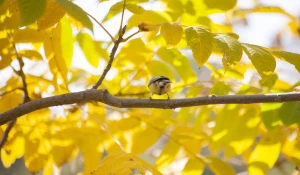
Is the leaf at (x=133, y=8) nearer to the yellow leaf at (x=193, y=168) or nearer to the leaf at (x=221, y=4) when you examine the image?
the leaf at (x=221, y=4)

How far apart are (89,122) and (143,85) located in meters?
0.24

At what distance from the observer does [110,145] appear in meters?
1.32

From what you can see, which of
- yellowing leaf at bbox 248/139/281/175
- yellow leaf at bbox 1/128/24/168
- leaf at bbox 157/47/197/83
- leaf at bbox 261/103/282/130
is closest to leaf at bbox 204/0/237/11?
leaf at bbox 157/47/197/83

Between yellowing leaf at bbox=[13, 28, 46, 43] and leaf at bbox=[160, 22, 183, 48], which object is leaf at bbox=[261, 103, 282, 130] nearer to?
leaf at bbox=[160, 22, 183, 48]

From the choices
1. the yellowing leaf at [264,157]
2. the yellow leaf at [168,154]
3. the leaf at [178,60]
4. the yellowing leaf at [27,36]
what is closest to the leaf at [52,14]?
the yellowing leaf at [27,36]

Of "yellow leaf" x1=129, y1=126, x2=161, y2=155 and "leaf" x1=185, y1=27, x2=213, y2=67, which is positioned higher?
"yellow leaf" x1=129, y1=126, x2=161, y2=155

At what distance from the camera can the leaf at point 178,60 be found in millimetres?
1346

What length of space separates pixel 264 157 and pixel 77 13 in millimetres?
782

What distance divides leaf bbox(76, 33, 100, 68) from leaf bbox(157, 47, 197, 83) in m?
0.23

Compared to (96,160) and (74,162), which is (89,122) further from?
(74,162)

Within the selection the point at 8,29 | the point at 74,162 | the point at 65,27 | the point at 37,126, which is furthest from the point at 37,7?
the point at 74,162

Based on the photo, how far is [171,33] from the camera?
0.88m

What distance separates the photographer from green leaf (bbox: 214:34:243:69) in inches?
33.3

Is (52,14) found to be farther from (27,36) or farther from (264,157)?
(264,157)
